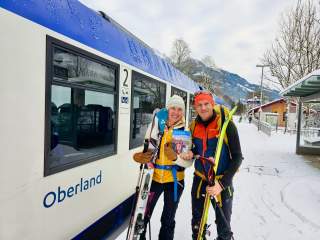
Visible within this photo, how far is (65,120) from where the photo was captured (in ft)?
8.05

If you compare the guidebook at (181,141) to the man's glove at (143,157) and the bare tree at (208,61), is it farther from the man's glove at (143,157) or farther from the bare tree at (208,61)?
the bare tree at (208,61)

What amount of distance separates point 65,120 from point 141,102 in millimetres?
1856

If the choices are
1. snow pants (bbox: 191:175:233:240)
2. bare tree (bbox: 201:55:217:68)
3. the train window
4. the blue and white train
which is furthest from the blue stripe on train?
bare tree (bbox: 201:55:217:68)

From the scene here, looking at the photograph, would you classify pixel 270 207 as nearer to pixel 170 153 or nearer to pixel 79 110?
pixel 170 153

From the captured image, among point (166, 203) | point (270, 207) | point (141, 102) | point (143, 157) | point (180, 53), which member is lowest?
point (270, 207)

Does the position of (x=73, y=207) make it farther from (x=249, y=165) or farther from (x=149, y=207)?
(x=249, y=165)

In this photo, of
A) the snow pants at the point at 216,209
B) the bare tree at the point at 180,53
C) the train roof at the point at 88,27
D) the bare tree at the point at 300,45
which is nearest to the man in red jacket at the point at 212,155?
the snow pants at the point at 216,209

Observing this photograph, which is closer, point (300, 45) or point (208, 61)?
point (300, 45)

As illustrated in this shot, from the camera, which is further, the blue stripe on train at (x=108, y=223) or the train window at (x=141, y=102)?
the train window at (x=141, y=102)

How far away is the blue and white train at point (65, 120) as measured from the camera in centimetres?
187

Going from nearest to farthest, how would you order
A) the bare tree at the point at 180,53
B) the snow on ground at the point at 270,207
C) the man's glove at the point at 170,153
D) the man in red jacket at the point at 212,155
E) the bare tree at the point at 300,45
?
the man in red jacket at the point at 212,155 → the man's glove at the point at 170,153 → the snow on ground at the point at 270,207 → the bare tree at the point at 300,45 → the bare tree at the point at 180,53

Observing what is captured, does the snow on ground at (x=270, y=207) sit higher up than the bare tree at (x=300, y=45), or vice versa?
the bare tree at (x=300, y=45)

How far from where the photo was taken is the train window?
391cm

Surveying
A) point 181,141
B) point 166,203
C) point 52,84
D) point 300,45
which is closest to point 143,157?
point 181,141
